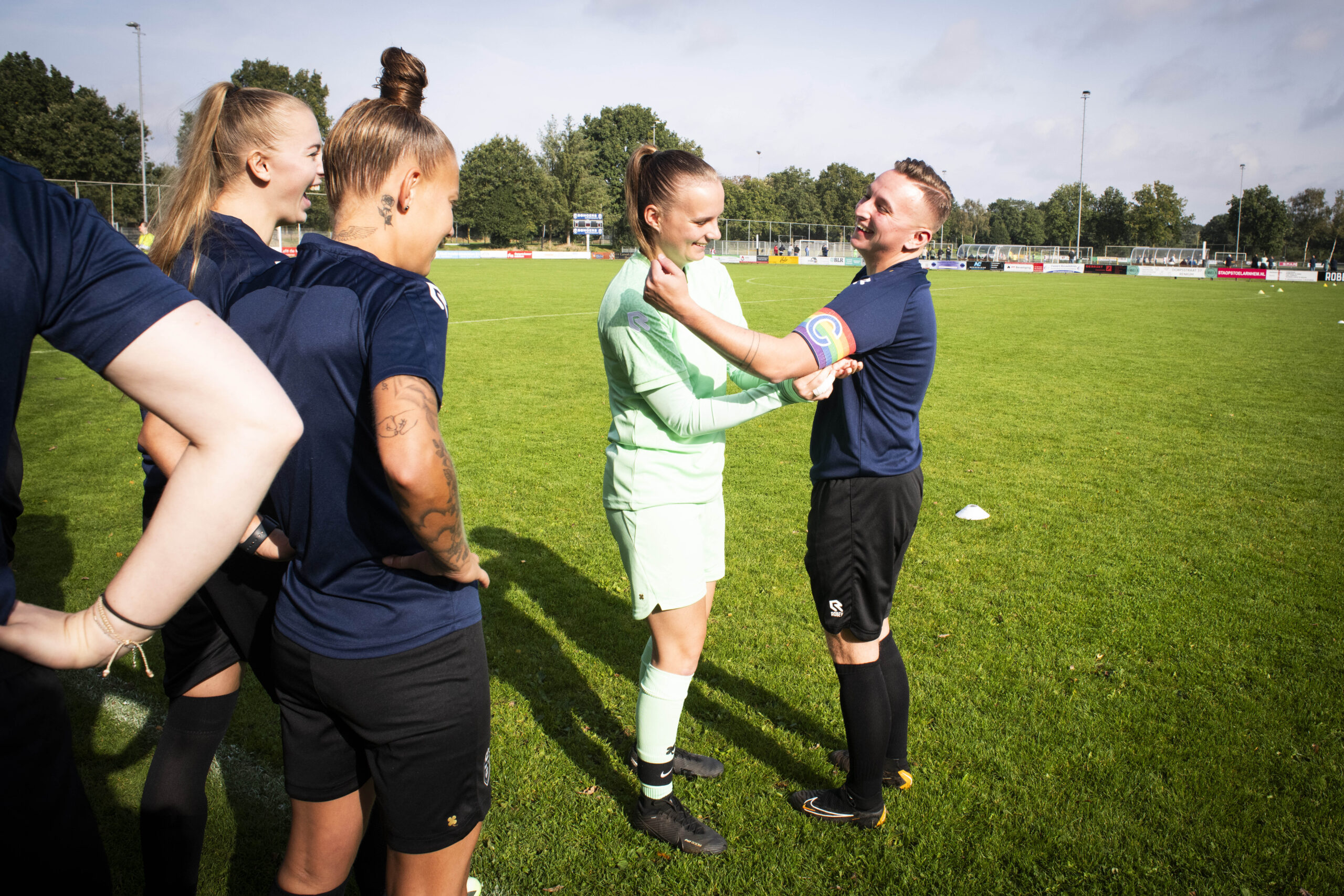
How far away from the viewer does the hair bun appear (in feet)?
6.08

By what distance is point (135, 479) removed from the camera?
22.7 ft

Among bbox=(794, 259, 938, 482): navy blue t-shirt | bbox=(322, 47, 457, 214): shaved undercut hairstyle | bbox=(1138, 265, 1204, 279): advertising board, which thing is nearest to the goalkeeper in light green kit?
bbox=(794, 259, 938, 482): navy blue t-shirt

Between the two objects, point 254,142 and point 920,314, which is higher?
point 254,142

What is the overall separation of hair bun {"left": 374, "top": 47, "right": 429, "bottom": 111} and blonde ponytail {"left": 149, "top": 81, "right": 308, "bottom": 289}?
1.71 feet

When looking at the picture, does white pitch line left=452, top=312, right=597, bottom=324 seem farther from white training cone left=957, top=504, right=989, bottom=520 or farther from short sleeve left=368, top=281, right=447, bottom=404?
short sleeve left=368, top=281, right=447, bottom=404

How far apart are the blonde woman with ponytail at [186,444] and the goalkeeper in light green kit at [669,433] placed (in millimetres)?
1011

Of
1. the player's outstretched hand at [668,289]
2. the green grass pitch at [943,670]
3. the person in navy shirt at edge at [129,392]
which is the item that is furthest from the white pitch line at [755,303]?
the person in navy shirt at edge at [129,392]

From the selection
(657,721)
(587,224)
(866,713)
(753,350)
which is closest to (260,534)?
(753,350)

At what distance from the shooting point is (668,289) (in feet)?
6.64

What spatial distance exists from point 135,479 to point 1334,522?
10212 mm

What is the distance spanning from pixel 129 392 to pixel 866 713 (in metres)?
2.47

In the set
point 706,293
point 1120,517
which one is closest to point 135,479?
point 706,293

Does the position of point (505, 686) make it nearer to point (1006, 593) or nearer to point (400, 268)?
point (400, 268)

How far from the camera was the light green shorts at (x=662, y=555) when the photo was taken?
8.46 ft
